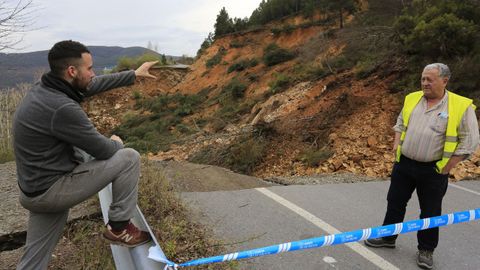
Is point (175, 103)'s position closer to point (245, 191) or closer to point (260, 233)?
point (245, 191)

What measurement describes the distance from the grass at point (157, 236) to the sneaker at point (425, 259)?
1946 mm

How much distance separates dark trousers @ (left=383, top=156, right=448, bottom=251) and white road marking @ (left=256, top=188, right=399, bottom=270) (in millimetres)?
443

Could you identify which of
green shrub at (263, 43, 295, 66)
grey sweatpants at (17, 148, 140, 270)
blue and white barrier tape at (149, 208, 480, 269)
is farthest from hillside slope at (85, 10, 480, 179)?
grey sweatpants at (17, 148, 140, 270)

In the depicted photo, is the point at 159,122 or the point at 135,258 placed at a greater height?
the point at 135,258

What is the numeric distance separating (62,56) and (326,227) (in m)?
3.72

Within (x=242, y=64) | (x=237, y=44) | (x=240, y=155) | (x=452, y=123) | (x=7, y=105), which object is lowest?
(x=240, y=155)

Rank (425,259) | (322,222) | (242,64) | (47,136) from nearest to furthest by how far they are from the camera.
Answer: (47,136)
(425,259)
(322,222)
(242,64)

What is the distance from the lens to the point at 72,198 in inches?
118

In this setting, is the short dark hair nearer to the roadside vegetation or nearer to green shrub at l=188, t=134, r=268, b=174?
green shrub at l=188, t=134, r=268, b=174

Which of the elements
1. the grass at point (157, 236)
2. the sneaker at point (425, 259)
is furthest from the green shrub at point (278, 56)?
the sneaker at point (425, 259)

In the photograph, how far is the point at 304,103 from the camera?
15.7 m

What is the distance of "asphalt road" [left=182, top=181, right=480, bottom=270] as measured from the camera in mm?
4188

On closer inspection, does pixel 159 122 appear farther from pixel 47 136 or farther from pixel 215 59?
pixel 47 136

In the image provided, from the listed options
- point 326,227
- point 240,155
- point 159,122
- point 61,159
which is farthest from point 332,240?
point 159,122
